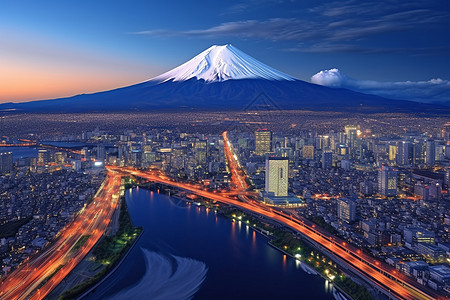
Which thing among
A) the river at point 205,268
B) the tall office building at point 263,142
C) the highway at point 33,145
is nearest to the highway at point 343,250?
the river at point 205,268

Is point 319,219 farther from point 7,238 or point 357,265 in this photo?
point 7,238

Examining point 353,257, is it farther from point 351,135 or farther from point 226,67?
point 226,67

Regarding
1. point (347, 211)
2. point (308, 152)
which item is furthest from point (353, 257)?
point (308, 152)

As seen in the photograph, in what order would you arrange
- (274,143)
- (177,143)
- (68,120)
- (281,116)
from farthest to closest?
(68,120) < (281,116) < (177,143) < (274,143)

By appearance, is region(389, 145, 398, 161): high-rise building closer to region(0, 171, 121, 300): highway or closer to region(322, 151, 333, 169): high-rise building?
region(322, 151, 333, 169): high-rise building

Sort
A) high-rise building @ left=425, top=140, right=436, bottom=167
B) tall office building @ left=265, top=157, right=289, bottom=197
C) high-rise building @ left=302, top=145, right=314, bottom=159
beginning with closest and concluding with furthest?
1. tall office building @ left=265, top=157, right=289, bottom=197
2. high-rise building @ left=425, top=140, right=436, bottom=167
3. high-rise building @ left=302, top=145, right=314, bottom=159

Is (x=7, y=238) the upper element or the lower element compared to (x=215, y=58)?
lower

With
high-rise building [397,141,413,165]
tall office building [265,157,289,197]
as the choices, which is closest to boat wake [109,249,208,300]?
tall office building [265,157,289,197]

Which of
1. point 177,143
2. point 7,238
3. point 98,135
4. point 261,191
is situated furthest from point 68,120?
point 7,238
